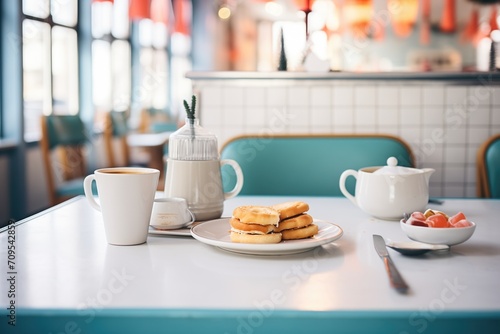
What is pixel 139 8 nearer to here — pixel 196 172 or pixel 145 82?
pixel 145 82

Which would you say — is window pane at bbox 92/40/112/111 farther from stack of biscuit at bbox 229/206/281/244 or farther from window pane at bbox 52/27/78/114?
stack of biscuit at bbox 229/206/281/244

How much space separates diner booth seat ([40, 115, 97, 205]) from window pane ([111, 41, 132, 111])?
334cm

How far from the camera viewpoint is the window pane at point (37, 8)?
16.8ft

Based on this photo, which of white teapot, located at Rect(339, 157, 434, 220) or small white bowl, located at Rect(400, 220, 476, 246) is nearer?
small white bowl, located at Rect(400, 220, 476, 246)

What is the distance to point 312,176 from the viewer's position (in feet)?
7.07

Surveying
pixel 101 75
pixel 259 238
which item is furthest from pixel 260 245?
pixel 101 75

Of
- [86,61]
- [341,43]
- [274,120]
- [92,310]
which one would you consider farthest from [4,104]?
[341,43]

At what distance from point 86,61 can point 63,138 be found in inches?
118

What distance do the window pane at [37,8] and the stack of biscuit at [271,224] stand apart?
453 cm

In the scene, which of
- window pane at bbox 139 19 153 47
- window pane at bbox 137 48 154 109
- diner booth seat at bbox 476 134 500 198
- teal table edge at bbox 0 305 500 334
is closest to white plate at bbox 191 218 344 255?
teal table edge at bbox 0 305 500 334

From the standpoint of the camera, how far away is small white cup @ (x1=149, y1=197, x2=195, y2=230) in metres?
1.24

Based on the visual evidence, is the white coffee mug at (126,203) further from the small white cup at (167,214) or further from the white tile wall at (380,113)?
the white tile wall at (380,113)

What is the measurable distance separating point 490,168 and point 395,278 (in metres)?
1.36

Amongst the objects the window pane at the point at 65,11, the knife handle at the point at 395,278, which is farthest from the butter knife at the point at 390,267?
the window pane at the point at 65,11
